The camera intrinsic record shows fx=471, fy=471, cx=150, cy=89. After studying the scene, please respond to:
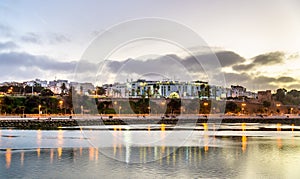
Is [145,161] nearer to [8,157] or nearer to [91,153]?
[91,153]

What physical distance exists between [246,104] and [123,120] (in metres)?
75.1

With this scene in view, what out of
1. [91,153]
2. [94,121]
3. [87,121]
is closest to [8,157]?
[91,153]

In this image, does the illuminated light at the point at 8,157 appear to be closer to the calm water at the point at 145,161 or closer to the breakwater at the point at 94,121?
the calm water at the point at 145,161

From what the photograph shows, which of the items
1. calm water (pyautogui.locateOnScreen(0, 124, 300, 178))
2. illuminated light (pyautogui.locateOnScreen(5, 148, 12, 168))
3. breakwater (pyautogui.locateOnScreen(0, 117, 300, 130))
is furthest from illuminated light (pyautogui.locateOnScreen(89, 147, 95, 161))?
breakwater (pyautogui.locateOnScreen(0, 117, 300, 130))

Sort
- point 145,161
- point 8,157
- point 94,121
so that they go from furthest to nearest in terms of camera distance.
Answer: point 94,121 → point 8,157 → point 145,161

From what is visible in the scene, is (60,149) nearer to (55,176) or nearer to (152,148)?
(152,148)

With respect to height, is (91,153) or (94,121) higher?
(94,121)

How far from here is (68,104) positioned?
106438mm

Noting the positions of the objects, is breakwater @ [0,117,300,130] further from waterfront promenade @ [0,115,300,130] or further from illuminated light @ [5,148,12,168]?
illuminated light @ [5,148,12,168]

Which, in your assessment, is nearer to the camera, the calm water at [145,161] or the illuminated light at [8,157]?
the calm water at [145,161]

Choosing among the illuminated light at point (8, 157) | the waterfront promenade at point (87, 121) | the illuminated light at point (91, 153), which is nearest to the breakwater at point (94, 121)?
the waterfront promenade at point (87, 121)

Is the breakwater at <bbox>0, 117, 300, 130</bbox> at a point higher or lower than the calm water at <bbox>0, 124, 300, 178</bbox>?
higher

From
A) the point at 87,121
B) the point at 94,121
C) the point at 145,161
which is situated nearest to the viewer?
the point at 145,161

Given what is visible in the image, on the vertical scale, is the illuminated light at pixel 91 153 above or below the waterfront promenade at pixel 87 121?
below
